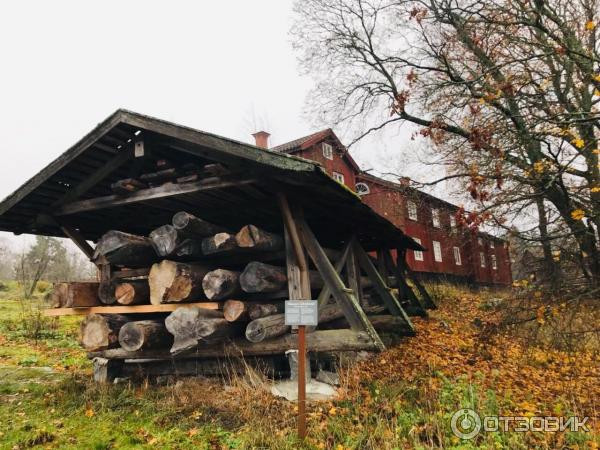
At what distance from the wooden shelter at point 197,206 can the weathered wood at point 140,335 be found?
1.2 inches

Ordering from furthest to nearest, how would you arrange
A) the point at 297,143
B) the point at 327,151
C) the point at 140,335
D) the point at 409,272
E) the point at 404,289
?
the point at 327,151, the point at 297,143, the point at 409,272, the point at 404,289, the point at 140,335

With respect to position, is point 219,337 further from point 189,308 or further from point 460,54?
point 460,54

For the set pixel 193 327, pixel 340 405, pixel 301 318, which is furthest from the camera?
pixel 193 327

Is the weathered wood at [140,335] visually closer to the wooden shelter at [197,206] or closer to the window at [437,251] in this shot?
the wooden shelter at [197,206]

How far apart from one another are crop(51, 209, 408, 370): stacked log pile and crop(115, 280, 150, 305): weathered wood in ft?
0.05

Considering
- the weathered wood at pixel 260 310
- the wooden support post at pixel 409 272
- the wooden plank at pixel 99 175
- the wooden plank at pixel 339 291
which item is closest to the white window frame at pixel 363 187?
the wooden support post at pixel 409 272

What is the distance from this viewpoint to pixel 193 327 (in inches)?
196

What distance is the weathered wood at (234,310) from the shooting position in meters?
5.13

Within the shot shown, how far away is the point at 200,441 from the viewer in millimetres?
4180

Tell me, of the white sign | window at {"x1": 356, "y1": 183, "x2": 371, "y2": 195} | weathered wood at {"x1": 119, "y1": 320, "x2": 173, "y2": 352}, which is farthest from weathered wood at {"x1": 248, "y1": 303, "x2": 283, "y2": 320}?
window at {"x1": 356, "y1": 183, "x2": 371, "y2": 195}

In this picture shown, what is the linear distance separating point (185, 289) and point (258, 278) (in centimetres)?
98

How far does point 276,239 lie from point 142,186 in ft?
7.40

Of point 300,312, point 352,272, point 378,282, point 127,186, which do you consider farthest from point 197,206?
point 378,282

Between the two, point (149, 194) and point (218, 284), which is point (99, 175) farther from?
point (218, 284)
